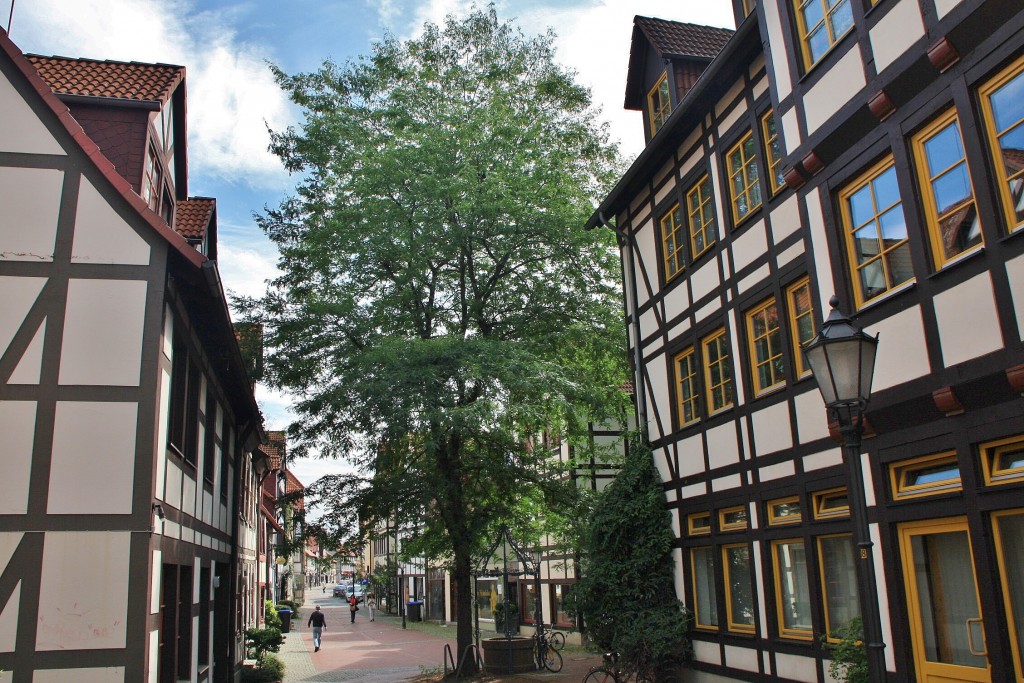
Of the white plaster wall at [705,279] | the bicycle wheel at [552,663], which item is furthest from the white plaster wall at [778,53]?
the bicycle wheel at [552,663]

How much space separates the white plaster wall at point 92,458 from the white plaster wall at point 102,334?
337 mm

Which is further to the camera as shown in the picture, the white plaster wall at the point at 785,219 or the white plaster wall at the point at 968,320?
the white plaster wall at the point at 785,219

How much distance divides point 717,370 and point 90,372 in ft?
29.3

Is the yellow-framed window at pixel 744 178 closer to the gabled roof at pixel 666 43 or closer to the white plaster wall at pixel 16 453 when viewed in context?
the gabled roof at pixel 666 43

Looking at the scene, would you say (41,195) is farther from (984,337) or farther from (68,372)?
(984,337)

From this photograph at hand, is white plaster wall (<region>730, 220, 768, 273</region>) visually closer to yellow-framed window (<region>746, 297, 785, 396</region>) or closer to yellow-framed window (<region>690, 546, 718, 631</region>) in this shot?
yellow-framed window (<region>746, 297, 785, 396</region>)

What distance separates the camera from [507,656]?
21766 mm

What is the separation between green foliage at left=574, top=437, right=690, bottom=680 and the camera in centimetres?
1447

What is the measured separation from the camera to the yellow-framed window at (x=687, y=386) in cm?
1454

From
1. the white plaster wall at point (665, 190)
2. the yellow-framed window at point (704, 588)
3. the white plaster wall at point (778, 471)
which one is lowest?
the yellow-framed window at point (704, 588)

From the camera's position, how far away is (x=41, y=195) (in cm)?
1044

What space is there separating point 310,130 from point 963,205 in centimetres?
1712

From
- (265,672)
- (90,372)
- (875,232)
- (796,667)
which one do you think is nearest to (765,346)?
(875,232)

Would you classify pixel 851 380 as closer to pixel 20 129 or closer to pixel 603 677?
pixel 20 129
